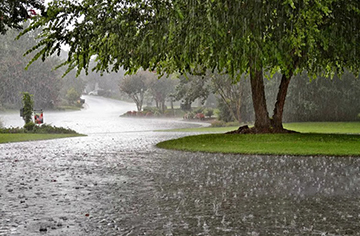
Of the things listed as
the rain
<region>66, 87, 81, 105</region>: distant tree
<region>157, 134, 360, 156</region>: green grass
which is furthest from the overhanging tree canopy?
<region>66, 87, 81, 105</region>: distant tree

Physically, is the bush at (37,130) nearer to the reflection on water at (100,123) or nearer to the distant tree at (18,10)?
the reflection on water at (100,123)

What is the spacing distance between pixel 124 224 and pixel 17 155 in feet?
36.4

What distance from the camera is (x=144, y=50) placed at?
54.6 feet

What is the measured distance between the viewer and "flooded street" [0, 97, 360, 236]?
18.5 ft

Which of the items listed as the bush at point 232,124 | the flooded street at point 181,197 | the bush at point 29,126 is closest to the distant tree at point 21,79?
the bush at point 232,124

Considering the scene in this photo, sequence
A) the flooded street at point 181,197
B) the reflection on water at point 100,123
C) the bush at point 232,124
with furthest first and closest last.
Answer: the bush at point 232,124 → the reflection on water at point 100,123 → the flooded street at point 181,197

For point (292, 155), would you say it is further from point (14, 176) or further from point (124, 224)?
point (124, 224)

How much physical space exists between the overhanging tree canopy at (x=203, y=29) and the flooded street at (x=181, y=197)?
14.4 feet

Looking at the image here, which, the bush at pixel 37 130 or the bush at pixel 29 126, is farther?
the bush at pixel 29 126

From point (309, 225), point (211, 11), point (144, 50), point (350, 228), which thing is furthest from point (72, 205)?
point (144, 50)

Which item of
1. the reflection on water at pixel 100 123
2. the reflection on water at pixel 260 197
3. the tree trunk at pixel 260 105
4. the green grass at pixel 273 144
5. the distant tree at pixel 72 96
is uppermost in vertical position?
the distant tree at pixel 72 96

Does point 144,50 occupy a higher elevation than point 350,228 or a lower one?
higher

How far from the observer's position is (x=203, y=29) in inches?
592

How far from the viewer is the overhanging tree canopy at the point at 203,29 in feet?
49.8
